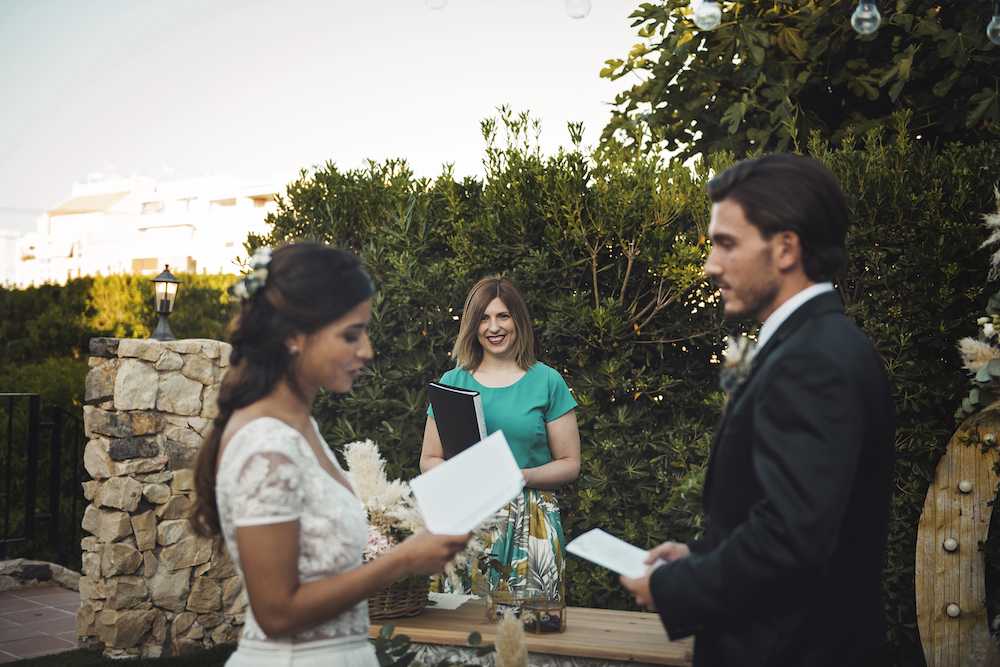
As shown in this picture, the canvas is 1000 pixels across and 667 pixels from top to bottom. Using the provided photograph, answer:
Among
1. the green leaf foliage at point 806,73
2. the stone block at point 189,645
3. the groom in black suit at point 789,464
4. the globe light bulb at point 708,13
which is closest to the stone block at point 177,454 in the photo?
the stone block at point 189,645

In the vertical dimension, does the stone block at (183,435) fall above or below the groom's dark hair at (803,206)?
below

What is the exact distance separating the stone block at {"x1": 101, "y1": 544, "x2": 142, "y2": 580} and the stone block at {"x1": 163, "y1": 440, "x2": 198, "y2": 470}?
64cm

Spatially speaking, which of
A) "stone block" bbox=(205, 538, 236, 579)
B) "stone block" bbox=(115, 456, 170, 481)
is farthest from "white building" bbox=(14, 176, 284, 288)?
"stone block" bbox=(205, 538, 236, 579)

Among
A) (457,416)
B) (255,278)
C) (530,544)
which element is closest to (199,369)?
(457,416)

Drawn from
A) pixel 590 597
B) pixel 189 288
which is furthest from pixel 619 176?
pixel 189 288

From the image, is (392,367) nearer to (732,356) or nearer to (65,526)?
(732,356)

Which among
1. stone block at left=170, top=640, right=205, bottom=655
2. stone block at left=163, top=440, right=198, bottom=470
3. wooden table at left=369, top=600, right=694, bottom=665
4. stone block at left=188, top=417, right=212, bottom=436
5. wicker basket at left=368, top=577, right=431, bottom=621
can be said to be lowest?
stone block at left=170, top=640, right=205, bottom=655

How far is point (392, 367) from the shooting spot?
16.0ft

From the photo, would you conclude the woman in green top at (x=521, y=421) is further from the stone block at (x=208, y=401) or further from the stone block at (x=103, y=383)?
the stone block at (x=103, y=383)

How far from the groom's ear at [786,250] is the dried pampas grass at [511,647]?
1136 mm

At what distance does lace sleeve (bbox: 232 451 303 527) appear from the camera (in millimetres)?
1486

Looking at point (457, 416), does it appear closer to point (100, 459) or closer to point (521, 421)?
point (521, 421)

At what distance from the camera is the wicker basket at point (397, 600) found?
2617 millimetres

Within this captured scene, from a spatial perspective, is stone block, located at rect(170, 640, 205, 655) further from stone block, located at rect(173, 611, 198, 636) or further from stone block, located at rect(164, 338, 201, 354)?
stone block, located at rect(164, 338, 201, 354)
